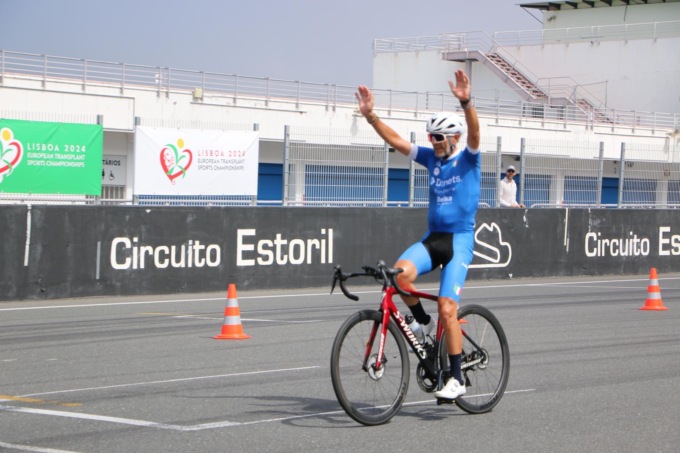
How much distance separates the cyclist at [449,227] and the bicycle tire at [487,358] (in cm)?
32

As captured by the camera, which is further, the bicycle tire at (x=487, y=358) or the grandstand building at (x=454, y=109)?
the grandstand building at (x=454, y=109)

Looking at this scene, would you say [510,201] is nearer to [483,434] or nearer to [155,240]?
[155,240]

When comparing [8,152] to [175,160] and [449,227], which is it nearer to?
[175,160]

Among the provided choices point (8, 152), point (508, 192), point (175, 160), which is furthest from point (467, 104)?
point (508, 192)

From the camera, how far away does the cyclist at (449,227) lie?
24.7ft

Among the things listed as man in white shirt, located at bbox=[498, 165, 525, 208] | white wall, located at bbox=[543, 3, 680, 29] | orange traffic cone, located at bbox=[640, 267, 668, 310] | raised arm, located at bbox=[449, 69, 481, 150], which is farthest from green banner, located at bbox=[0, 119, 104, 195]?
white wall, located at bbox=[543, 3, 680, 29]

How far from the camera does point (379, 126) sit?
7914 millimetres

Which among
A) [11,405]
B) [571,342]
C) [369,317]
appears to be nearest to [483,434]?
[369,317]

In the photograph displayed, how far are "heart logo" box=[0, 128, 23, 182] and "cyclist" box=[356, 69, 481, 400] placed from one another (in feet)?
34.0

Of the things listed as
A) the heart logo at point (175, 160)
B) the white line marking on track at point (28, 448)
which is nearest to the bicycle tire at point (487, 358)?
the white line marking on track at point (28, 448)

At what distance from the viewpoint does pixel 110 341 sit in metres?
11.9

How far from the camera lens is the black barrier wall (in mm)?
16578

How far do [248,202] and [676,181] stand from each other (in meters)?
12.2

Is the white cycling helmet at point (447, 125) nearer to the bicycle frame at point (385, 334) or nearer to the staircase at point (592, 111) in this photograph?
the bicycle frame at point (385, 334)
